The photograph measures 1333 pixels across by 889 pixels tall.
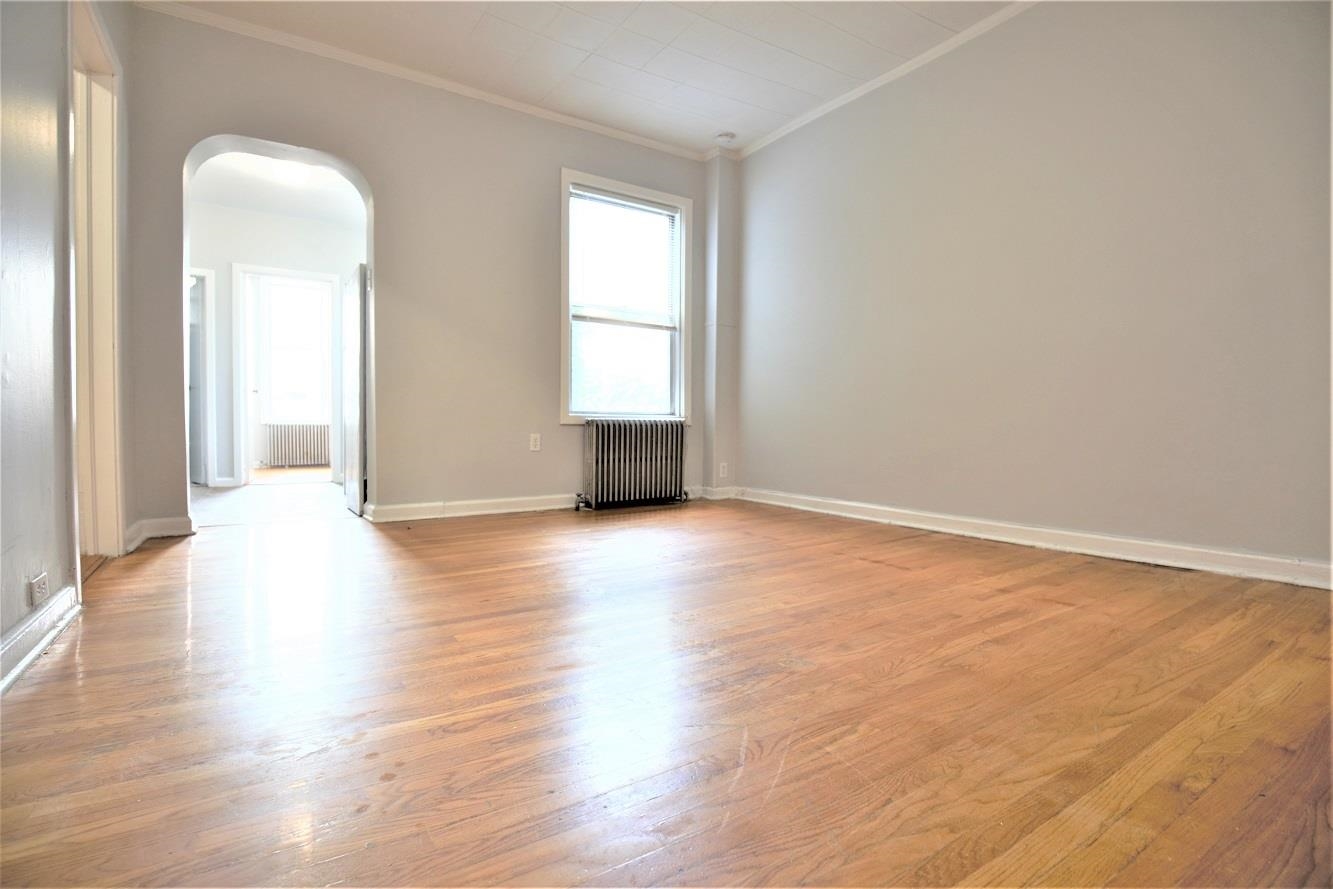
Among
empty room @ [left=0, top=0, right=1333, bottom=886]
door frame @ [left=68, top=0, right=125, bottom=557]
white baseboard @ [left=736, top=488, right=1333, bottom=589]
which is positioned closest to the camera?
empty room @ [left=0, top=0, right=1333, bottom=886]

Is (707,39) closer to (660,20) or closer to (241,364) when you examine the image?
(660,20)

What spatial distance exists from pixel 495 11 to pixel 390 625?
10.6 feet

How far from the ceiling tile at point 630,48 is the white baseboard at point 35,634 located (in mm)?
3597

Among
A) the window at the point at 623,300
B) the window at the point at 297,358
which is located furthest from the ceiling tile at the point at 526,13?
the window at the point at 297,358

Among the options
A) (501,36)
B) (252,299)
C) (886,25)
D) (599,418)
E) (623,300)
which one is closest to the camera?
(886,25)

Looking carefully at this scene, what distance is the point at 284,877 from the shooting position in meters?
0.84

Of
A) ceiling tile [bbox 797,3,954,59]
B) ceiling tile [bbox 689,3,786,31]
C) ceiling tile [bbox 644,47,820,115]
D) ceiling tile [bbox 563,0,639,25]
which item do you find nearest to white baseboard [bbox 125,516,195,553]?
ceiling tile [bbox 563,0,639,25]

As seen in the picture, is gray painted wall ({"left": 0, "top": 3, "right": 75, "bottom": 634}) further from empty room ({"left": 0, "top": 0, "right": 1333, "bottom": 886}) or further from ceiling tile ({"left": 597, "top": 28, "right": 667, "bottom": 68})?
ceiling tile ({"left": 597, "top": 28, "right": 667, "bottom": 68})

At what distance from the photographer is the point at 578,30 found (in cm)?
353

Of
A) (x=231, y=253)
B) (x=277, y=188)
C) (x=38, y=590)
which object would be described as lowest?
(x=38, y=590)

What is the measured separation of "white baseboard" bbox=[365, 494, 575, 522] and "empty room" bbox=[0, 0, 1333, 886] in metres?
0.03

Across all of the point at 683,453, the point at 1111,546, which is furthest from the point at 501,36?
the point at 1111,546

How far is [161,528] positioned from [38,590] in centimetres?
191

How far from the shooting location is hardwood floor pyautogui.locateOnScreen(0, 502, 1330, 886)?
896mm
